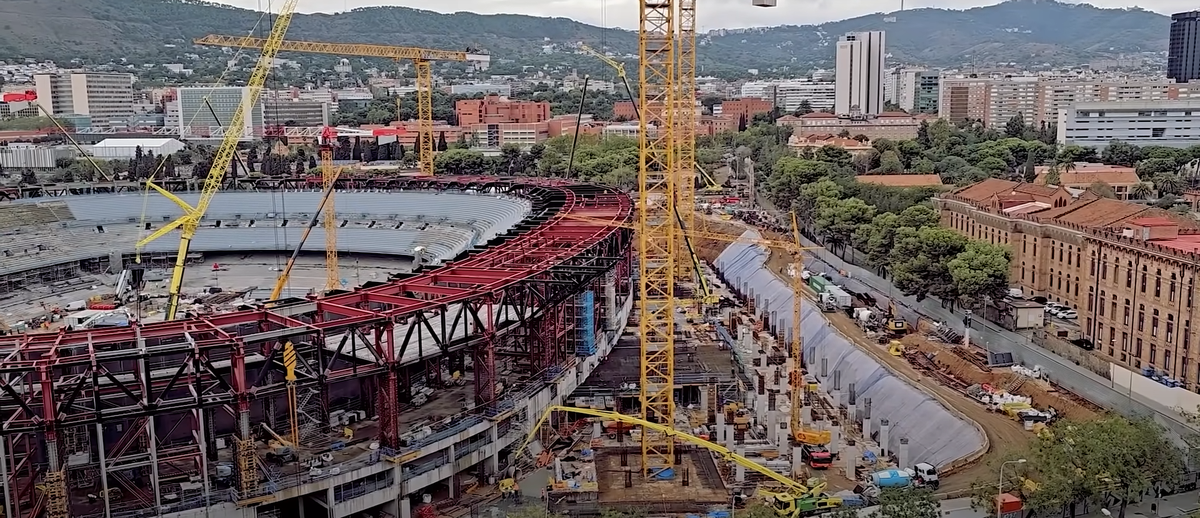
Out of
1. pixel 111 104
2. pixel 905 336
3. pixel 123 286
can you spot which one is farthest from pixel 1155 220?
pixel 111 104

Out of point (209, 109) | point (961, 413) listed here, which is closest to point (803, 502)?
point (961, 413)

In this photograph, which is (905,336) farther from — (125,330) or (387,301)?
(125,330)

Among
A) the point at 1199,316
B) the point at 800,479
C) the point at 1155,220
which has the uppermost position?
the point at 1155,220

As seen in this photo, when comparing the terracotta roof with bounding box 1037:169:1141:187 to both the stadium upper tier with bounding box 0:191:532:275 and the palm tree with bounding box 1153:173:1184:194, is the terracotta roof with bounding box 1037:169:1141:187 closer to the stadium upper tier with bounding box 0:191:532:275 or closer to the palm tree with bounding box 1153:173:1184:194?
the palm tree with bounding box 1153:173:1184:194

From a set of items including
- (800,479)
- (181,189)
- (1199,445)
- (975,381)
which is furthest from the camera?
(181,189)

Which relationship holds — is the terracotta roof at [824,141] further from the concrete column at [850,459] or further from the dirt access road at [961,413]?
the concrete column at [850,459]

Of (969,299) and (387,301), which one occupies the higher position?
(387,301)
